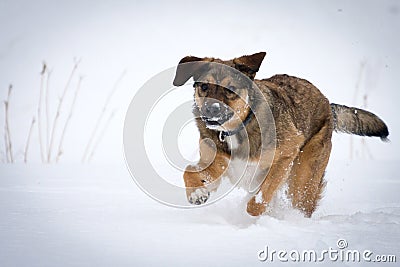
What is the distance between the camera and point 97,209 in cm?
409

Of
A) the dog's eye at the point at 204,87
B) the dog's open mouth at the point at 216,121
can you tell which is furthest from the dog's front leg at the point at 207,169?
the dog's eye at the point at 204,87

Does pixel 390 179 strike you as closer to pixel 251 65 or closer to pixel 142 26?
pixel 251 65

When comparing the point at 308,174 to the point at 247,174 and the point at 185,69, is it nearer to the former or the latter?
the point at 247,174

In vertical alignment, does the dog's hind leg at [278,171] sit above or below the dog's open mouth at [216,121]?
below

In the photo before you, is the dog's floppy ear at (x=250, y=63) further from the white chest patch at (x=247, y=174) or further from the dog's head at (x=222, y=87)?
the white chest patch at (x=247, y=174)

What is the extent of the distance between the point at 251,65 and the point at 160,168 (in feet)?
8.48

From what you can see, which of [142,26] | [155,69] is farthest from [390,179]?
[142,26]

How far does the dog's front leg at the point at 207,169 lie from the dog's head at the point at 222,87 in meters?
0.28

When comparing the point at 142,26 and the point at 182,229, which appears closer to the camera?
the point at 182,229

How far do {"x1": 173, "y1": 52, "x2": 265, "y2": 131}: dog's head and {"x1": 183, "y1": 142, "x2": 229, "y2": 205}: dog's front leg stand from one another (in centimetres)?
28

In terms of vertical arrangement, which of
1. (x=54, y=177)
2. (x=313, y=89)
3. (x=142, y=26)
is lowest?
(x=54, y=177)

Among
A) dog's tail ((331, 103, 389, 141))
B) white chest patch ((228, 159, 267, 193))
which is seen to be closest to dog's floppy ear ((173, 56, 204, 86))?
white chest patch ((228, 159, 267, 193))

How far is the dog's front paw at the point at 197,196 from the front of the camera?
427 centimetres

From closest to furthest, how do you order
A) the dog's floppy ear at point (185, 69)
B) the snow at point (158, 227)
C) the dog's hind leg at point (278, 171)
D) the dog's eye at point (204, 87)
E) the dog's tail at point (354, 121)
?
the snow at point (158, 227)
the dog's hind leg at point (278, 171)
the dog's eye at point (204, 87)
the dog's floppy ear at point (185, 69)
the dog's tail at point (354, 121)
